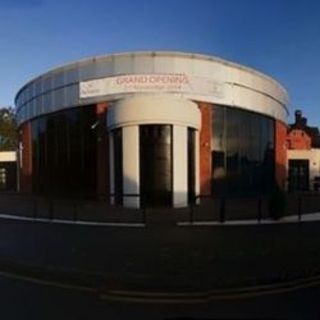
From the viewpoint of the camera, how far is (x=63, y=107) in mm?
40688

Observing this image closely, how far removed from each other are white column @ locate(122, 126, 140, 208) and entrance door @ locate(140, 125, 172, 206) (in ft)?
0.74

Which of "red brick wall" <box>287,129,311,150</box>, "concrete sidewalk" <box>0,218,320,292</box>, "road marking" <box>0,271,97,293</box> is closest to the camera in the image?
"road marking" <box>0,271,97,293</box>

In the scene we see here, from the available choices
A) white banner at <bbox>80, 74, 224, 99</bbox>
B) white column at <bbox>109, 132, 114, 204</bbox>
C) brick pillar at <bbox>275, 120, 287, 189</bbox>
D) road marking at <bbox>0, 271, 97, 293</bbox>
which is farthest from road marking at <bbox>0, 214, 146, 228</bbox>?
brick pillar at <bbox>275, 120, 287, 189</bbox>

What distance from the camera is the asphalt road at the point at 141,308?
841 centimetres

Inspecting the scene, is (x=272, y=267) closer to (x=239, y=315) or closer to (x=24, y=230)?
(x=239, y=315)

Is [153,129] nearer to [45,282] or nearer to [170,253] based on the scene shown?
[170,253]

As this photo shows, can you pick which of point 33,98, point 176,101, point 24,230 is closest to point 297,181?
point 33,98

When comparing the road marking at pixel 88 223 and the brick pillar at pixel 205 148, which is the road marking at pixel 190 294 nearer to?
the road marking at pixel 88 223

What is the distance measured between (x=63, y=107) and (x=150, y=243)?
84.2 ft

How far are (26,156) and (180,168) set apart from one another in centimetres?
1934

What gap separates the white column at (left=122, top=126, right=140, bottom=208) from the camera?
31.5m

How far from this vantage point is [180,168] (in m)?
32.2

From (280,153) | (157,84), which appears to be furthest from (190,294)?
(280,153)

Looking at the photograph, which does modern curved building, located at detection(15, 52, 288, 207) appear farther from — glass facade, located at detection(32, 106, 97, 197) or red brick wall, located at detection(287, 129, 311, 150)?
red brick wall, located at detection(287, 129, 311, 150)
